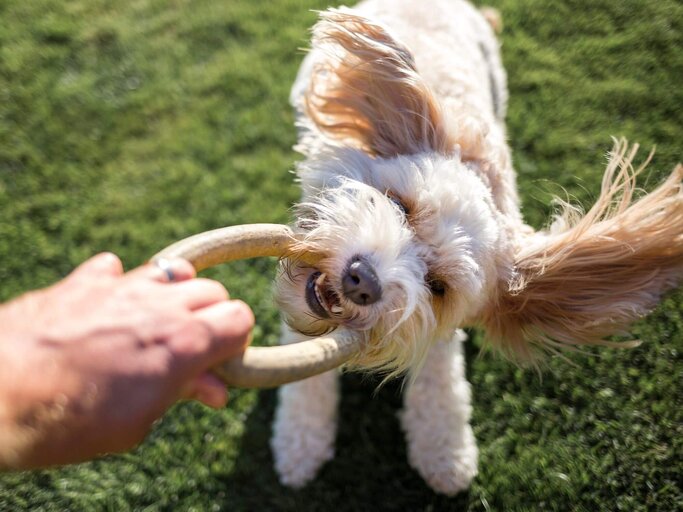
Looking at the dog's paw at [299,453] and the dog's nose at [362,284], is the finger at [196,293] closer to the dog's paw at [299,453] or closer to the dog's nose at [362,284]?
the dog's nose at [362,284]

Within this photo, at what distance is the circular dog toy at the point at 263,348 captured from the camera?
154cm

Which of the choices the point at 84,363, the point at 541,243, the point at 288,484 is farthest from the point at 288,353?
the point at 288,484

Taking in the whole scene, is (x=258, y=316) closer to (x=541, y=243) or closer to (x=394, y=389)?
(x=394, y=389)

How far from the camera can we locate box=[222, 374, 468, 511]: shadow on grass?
317 centimetres

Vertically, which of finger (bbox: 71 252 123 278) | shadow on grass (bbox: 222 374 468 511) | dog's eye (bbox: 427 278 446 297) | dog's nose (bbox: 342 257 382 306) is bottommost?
shadow on grass (bbox: 222 374 468 511)

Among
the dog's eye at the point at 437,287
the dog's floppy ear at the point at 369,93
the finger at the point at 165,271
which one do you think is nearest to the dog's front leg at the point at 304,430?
the dog's eye at the point at 437,287

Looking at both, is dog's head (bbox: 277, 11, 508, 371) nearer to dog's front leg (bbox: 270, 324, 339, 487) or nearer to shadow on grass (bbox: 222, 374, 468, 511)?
dog's front leg (bbox: 270, 324, 339, 487)

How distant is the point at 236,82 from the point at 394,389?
293 cm

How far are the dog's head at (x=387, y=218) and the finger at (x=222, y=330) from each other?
2.35 ft

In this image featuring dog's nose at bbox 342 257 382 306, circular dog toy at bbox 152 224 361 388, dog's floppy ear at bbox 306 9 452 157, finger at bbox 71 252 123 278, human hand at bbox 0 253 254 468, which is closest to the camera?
human hand at bbox 0 253 254 468

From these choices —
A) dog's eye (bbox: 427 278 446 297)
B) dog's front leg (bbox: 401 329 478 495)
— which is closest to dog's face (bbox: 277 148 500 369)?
dog's eye (bbox: 427 278 446 297)

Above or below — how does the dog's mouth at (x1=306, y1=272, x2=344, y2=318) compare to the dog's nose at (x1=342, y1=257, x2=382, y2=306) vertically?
below

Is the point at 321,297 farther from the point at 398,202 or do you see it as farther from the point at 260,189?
the point at 260,189

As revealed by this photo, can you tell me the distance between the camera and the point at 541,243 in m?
2.44
